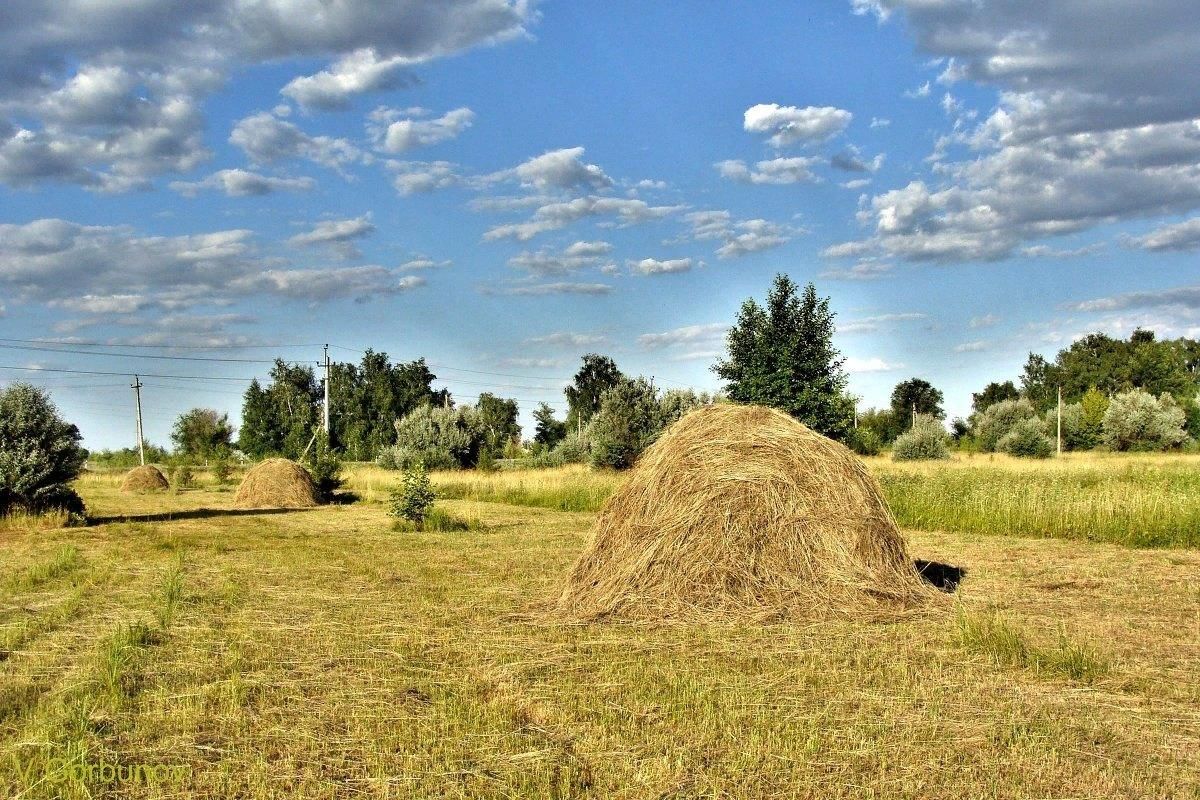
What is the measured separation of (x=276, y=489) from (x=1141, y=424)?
5568 cm

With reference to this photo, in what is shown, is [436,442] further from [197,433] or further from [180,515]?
[197,433]

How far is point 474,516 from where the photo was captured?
2631 centimetres

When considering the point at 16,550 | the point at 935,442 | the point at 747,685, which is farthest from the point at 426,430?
the point at 747,685

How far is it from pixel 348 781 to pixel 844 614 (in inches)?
266

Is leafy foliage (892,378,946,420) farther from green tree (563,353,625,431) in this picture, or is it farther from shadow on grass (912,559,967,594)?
shadow on grass (912,559,967,594)

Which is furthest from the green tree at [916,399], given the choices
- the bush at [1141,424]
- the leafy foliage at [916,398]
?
the bush at [1141,424]

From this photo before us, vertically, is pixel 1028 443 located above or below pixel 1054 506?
above

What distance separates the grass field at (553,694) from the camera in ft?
17.9

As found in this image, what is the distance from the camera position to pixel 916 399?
9081cm

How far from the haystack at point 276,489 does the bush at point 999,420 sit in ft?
164

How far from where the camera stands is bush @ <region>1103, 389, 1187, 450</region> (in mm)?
59438

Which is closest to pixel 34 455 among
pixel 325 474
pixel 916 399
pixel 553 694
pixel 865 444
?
pixel 325 474

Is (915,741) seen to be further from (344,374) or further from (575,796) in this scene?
(344,374)

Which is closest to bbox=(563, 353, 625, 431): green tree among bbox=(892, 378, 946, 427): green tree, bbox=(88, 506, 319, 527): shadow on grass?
bbox=(892, 378, 946, 427): green tree
